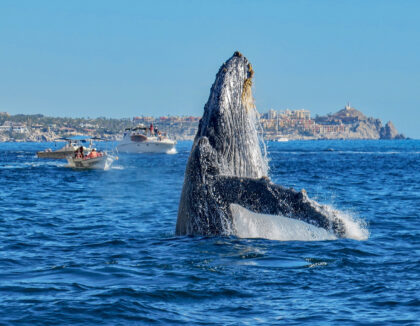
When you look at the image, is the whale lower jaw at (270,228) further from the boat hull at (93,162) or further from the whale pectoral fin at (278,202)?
the boat hull at (93,162)

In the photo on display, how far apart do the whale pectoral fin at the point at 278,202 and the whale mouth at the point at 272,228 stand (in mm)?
670

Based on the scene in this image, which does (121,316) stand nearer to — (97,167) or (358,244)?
(358,244)

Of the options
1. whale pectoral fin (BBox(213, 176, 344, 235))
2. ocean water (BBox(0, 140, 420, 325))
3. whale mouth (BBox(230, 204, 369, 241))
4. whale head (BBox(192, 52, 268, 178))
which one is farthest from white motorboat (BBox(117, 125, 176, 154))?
whale pectoral fin (BBox(213, 176, 344, 235))

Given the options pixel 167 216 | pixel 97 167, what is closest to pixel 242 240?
pixel 167 216

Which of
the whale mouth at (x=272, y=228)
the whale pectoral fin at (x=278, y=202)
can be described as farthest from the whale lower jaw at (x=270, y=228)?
the whale pectoral fin at (x=278, y=202)

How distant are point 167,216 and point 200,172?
760 centimetres

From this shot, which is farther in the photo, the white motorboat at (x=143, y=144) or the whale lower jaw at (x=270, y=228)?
the white motorboat at (x=143, y=144)

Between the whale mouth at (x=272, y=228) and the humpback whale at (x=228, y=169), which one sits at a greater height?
the humpback whale at (x=228, y=169)

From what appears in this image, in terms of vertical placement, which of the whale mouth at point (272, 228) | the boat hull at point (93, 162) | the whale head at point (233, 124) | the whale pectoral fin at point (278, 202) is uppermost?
the whale head at point (233, 124)

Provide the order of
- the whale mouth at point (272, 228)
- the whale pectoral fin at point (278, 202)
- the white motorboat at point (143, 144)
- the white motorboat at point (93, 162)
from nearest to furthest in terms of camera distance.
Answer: the whale pectoral fin at point (278, 202) → the whale mouth at point (272, 228) → the white motorboat at point (93, 162) → the white motorboat at point (143, 144)

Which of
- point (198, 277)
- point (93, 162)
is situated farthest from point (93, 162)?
point (198, 277)

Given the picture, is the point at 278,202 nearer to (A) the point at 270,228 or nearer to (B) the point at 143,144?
(A) the point at 270,228

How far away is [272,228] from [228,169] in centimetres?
169

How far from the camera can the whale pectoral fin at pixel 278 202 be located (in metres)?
11.8
